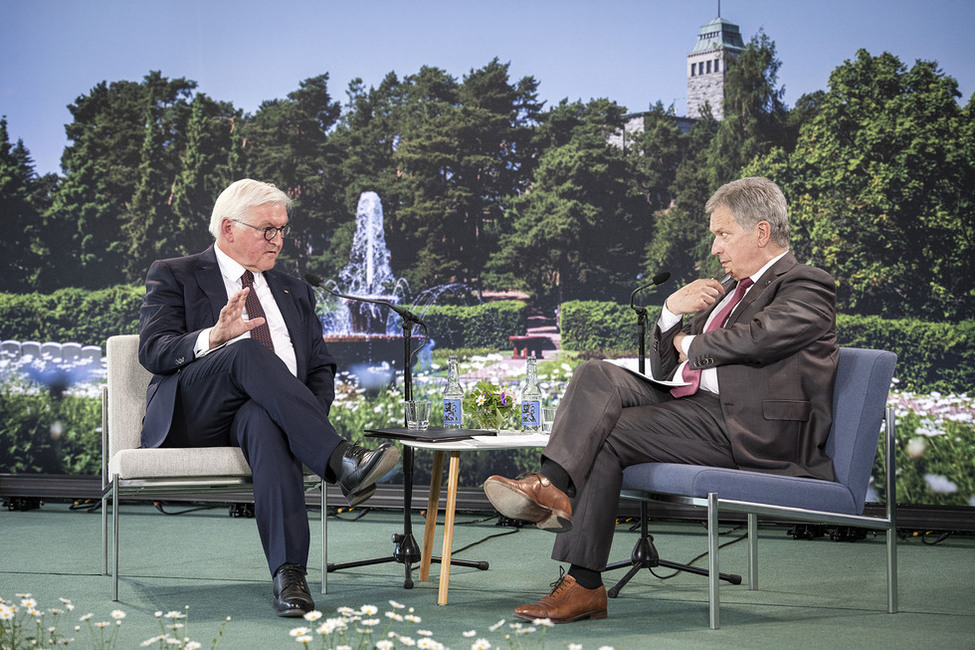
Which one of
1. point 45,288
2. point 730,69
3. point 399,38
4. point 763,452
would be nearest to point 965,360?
point 730,69

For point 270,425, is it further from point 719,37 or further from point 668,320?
point 719,37

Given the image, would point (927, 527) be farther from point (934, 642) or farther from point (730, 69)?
point (730, 69)

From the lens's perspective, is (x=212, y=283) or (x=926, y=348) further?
(x=926, y=348)

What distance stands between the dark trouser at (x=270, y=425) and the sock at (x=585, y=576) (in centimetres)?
76

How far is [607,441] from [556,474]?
22cm

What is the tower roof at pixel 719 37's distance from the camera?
5000mm

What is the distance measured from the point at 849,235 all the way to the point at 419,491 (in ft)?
8.31

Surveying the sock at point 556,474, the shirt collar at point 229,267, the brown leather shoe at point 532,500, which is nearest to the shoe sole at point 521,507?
the brown leather shoe at point 532,500

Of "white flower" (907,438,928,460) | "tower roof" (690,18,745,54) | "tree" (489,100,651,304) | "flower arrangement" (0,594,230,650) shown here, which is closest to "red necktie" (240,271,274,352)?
"flower arrangement" (0,594,230,650)

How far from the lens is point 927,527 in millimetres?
4293

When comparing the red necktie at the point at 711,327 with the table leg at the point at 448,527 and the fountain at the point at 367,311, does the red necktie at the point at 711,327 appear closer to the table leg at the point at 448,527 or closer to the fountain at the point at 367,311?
the table leg at the point at 448,527

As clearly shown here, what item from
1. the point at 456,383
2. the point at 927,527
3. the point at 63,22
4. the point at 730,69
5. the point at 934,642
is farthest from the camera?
the point at 63,22

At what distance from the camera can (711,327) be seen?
10.1ft

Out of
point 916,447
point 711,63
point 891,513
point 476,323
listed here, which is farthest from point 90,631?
point 711,63
